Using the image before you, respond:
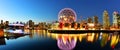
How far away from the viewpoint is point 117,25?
484ft

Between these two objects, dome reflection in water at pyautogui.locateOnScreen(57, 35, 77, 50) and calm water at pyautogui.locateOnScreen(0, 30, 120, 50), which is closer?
calm water at pyautogui.locateOnScreen(0, 30, 120, 50)

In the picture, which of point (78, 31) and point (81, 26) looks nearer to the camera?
point (78, 31)

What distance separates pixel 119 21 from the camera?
154 m

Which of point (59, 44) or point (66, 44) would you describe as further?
point (66, 44)

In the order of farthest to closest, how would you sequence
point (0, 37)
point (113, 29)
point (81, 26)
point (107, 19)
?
point (107, 19) → point (113, 29) → point (81, 26) → point (0, 37)

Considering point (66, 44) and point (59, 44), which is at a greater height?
point (59, 44)

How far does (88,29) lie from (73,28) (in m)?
14.9

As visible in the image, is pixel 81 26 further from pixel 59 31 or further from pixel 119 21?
pixel 119 21

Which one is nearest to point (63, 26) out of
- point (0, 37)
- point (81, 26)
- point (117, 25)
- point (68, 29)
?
point (68, 29)

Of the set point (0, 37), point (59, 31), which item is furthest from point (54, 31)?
point (0, 37)

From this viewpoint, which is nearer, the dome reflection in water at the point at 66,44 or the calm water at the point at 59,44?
the calm water at the point at 59,44

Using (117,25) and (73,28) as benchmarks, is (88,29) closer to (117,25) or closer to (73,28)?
(73,28)

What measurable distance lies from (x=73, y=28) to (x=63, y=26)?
9.40m

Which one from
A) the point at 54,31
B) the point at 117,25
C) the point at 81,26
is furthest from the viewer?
the point at 117,25
